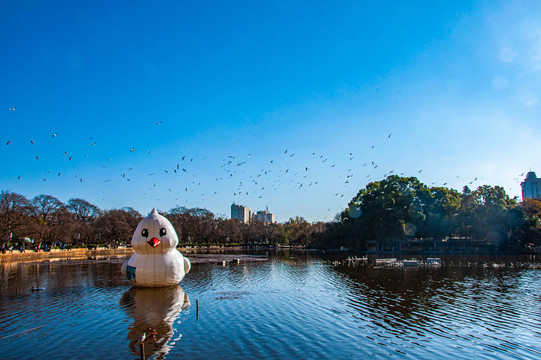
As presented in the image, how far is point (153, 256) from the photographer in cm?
2297

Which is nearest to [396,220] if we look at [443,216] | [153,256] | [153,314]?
[443,216]

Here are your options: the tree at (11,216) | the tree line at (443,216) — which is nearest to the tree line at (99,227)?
the tree at (11,216)

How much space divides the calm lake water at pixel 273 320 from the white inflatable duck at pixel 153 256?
1.08 meters

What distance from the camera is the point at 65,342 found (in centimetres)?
1337

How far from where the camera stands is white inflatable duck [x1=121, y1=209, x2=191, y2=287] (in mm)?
22406

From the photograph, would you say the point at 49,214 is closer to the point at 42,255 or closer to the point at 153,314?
the point at 42,255

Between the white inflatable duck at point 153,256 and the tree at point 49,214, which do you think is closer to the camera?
the white inflatable duck at point 153,256

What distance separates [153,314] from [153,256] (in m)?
5.82

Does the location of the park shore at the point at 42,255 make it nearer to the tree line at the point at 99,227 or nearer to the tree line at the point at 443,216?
the tree line at the point at 99,227

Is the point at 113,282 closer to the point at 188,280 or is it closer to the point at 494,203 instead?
the point at 188,280

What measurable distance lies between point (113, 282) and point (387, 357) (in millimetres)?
24241

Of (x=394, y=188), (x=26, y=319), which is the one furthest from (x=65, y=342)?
(x=394, y=188)

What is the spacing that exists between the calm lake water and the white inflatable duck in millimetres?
1078

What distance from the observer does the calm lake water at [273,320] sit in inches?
497
